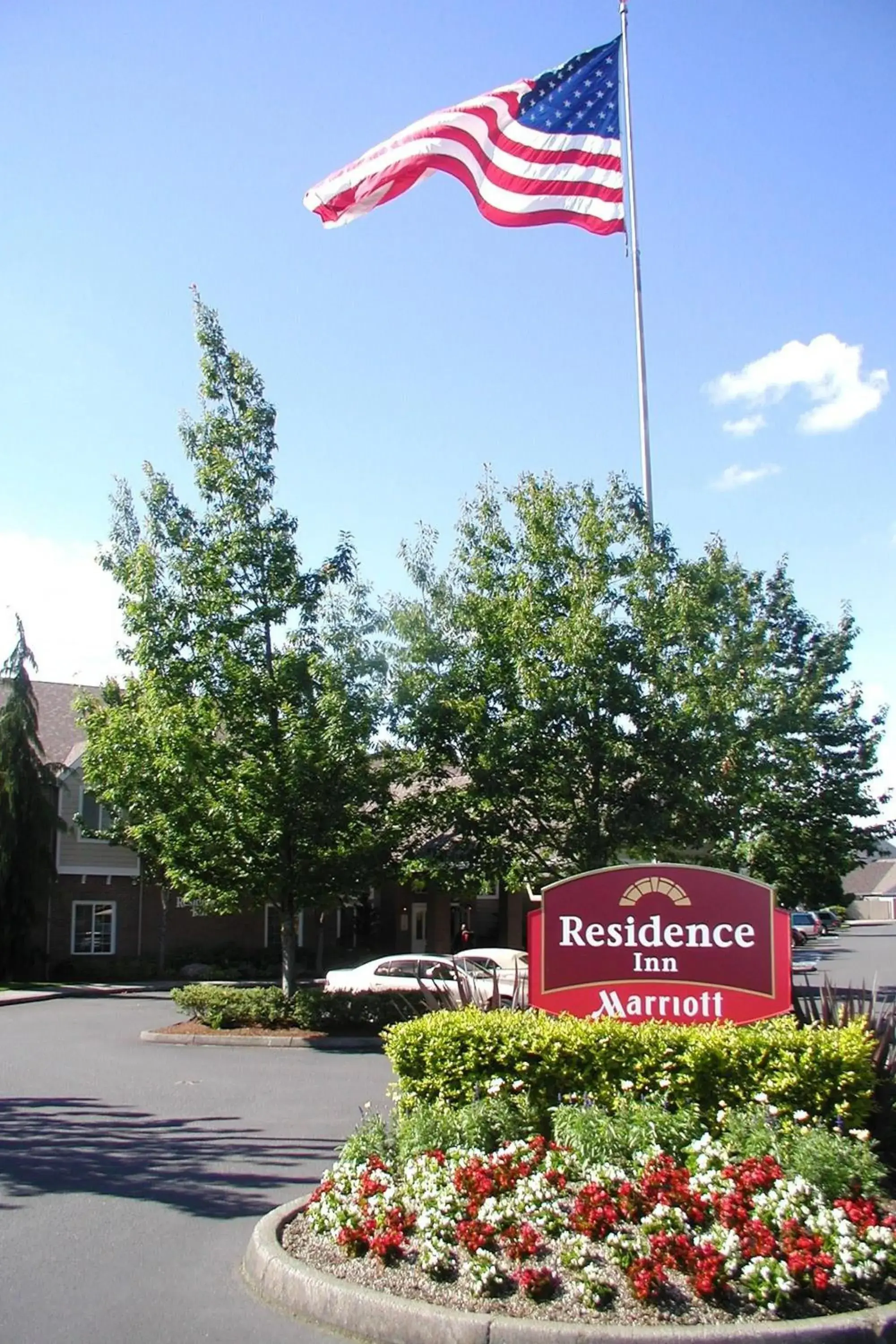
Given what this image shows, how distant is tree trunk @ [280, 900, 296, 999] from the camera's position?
19.8 meters

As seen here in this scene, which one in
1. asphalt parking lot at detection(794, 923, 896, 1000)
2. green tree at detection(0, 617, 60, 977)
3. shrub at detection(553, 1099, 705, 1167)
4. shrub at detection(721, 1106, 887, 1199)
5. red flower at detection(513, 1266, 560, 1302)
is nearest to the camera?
red flower at detection(513, 1266, 560, 1302)

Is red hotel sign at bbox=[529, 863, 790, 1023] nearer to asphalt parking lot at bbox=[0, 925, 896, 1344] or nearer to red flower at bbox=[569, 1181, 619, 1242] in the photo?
asphalt parking lot at bbox=[0, 925, 896, 1344]

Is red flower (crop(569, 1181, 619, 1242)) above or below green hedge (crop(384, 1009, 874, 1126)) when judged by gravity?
below

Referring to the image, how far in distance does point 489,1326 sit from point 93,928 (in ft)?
95.8

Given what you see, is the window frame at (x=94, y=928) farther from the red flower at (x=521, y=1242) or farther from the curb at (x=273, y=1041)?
the red flower at (x=521, y=1242)

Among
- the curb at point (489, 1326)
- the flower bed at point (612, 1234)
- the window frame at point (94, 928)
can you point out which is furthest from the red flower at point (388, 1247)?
the window frame at point (94, 928)

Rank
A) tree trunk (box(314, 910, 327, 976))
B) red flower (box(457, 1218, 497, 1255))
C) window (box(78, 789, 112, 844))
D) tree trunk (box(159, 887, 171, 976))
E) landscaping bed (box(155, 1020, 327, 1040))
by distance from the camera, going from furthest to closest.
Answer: tree trunk (box(314, 910, 327, 976)), window (box(78, 789, 112, 844)), tree trunk (box(159, 887, 171, 976)), landscaping bed (box(155, 1020, 327, 1040)), red flower (box(457, 1218, 497, 1255))

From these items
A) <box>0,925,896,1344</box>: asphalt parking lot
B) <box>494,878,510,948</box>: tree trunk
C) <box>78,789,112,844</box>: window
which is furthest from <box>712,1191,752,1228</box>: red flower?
<box>494,878,510,948</box>: tree trunk

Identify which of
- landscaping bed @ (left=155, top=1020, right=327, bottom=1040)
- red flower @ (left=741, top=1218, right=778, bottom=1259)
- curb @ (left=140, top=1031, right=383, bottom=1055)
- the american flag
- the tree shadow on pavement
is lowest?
curb @ (left=140, top=1031, right=383, bottom=1055)

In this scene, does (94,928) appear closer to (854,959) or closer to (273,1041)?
(273,1041)

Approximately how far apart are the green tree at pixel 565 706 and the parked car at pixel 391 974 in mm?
3026

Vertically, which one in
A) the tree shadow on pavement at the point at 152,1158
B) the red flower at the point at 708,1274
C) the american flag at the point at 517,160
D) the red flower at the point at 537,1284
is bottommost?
the tree shadow on pavement at the point at 152,1158

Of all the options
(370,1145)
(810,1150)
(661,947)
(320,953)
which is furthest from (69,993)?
(810,1150)

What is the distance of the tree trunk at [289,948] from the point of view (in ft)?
65.1
